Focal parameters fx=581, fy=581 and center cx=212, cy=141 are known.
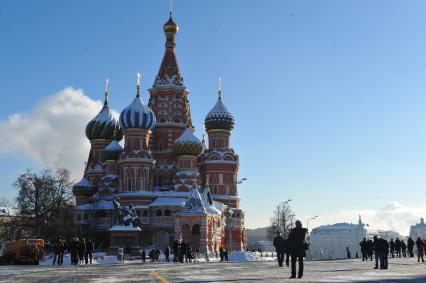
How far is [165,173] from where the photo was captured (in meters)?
71.2

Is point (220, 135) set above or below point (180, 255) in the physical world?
above

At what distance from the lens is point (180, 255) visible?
118 ft

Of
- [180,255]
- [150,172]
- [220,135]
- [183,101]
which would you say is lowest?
[180,255]

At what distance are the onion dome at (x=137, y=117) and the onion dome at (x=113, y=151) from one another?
13.4ft

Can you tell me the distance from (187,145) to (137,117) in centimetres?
674

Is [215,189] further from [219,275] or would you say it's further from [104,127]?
[219,275]

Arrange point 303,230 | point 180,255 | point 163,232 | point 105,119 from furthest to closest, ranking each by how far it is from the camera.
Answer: point 105,119 → point 163,232 → point 180,255 → point 303,230

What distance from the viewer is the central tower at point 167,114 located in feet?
234

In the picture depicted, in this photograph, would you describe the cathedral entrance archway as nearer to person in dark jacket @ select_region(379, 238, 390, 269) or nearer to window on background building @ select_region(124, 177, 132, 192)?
window on background building @ select_region(124, 177, 132, 192)

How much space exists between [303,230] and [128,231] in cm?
4219

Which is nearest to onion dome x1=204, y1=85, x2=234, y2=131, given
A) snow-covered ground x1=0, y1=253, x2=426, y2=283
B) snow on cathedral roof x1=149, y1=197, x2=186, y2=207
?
snow on cathedral roof x1=149, y1=197, x2=186, y2=207

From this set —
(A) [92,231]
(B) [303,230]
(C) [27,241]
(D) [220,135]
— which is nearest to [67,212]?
(A) [92,231]

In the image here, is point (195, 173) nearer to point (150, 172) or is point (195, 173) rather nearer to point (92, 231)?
point (150, 172)

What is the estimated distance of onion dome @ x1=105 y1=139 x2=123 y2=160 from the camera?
7081 cm
